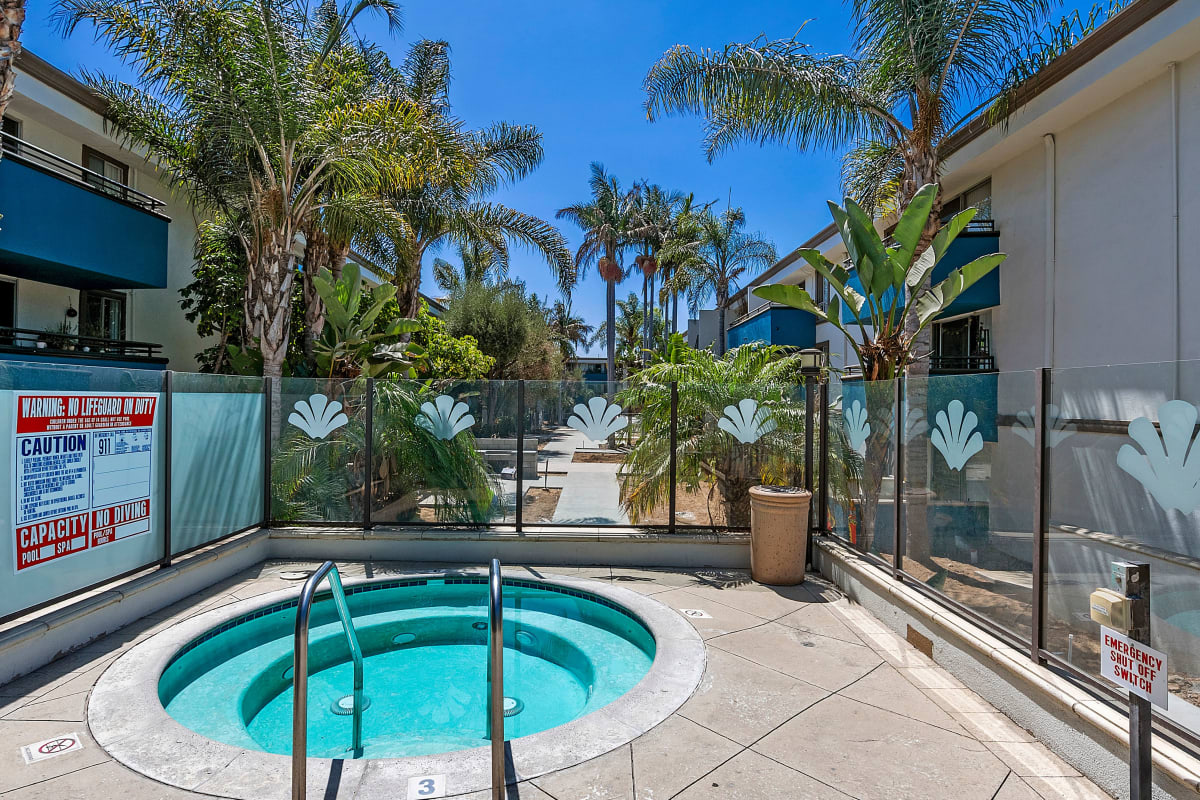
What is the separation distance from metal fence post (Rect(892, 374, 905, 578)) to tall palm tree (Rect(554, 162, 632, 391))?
25359 millimetres

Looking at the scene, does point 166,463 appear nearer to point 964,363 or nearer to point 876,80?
point 876,80

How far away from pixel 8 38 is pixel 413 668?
6.83m

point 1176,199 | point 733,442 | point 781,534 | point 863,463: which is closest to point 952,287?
point 863,463

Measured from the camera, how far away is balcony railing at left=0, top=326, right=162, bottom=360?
34.1 ft

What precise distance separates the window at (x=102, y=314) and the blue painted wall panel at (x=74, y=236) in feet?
1.80

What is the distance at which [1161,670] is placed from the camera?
2.51m

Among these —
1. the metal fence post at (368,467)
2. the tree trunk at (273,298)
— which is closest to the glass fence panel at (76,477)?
the metal fence post at (368,467)

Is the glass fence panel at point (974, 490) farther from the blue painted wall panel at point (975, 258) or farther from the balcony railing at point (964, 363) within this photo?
the balcony railing at point (964, 363)

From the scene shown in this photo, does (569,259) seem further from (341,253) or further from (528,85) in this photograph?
(341,253)

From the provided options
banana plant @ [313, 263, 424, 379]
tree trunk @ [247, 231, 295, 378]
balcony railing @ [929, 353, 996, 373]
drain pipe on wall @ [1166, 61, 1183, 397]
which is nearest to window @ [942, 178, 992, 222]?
balcony railing @ [929, 353, 996, 373]

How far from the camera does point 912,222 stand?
294 inches

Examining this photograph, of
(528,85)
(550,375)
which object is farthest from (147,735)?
(550,375)

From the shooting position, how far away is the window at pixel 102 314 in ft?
43.0

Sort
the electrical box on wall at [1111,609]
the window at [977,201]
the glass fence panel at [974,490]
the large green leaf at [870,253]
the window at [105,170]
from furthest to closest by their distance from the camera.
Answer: the window at [977,201]
the window at [105,170]
the large green leaf at [870,253]
the glass fence panel at [974,490]
the electrical box on wall at [1111,609]
